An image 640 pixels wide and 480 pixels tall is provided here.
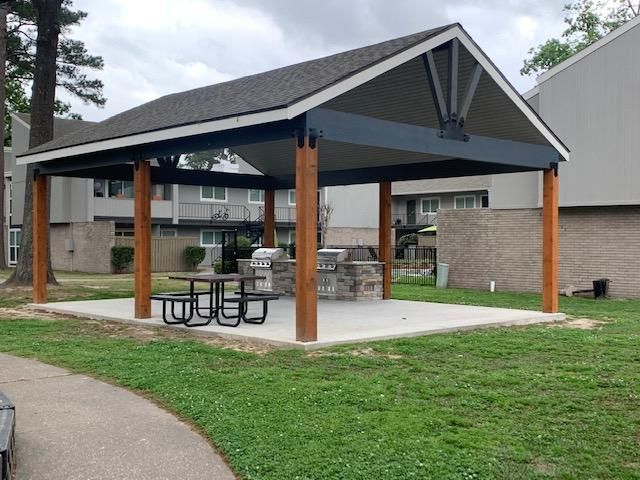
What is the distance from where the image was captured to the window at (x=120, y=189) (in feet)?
122

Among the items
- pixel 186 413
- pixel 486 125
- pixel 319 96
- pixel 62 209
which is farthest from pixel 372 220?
pixel 186 413

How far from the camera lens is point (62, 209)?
36.2 m

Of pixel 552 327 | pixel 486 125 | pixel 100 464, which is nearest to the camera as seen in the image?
pixel 100 464

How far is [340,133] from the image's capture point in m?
10.1

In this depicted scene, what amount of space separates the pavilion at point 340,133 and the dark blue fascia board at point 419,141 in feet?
0.07

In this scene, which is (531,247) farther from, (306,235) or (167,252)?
(167,252)

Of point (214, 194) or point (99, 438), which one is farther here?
point (214, 194)

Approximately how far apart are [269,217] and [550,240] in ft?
27.1

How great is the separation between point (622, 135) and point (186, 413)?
1563cm

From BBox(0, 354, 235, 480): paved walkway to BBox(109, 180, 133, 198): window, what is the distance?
1209 inches

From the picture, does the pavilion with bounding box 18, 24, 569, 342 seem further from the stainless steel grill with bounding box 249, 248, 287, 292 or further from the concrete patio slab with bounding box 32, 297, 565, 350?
the stainless steel grill with bounding box 249, 248, 287, 292

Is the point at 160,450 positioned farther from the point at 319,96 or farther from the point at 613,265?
the point at 613,265

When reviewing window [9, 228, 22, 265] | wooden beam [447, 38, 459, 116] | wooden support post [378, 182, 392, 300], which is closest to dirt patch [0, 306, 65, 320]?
wooden support post [378, 182, 392, 300]

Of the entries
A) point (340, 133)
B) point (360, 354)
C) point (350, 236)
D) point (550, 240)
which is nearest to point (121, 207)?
point (350, 236)
